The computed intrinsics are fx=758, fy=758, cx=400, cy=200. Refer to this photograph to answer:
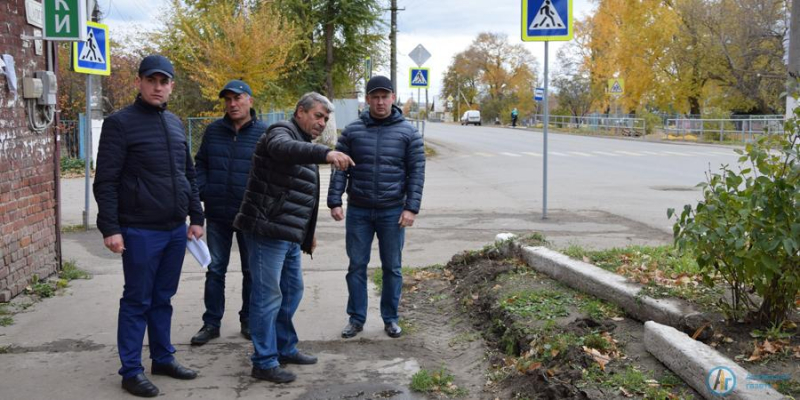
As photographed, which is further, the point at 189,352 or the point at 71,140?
the point at 71,140

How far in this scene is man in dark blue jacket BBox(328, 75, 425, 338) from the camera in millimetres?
5449

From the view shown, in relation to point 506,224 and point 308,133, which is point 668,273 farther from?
point 506,224

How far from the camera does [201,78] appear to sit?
2308cm

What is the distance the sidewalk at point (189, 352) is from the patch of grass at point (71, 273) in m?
0.10

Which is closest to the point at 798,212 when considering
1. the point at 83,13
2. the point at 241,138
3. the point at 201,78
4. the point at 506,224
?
the point at 241,138

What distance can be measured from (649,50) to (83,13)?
133ft

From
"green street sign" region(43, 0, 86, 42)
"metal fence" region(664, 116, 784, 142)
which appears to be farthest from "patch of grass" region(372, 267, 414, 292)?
"metal fence" region(664, 116, 784, 142)

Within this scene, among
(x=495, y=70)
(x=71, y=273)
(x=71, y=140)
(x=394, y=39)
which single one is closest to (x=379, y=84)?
(x=71, y=273)

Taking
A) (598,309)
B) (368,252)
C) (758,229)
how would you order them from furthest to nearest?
(368,252) → (598,309) → (758,229)

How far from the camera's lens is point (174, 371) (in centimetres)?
463

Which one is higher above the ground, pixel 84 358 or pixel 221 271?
pixel 221 271

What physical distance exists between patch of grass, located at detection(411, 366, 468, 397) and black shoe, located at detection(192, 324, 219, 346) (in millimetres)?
1628

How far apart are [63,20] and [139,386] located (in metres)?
4.05

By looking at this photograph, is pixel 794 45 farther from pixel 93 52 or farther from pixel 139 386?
pixel 93 52
